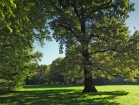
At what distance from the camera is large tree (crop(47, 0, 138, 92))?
36781 millimetres

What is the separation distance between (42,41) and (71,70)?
482 cm

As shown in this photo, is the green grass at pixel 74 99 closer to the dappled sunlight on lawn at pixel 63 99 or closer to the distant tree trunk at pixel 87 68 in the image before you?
the dappled sunlight on lawn at pixel 63 99

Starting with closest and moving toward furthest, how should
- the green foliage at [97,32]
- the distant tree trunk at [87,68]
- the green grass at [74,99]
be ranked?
the green grass at [74,99]
the distant tree trunk at [87,68]
the green foliage at [97,32]

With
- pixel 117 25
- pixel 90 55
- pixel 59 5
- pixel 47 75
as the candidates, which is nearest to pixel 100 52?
pixel 90 55

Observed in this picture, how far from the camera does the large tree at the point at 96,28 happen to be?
36.8 metres

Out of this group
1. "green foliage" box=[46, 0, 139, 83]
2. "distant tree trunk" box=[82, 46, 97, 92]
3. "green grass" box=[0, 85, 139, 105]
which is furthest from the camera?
"green foliage" box=[46, 0, 139, 83]

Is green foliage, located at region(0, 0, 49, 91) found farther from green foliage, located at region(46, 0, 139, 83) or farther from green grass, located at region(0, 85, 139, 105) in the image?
green grass, located at region(0, 85, 139, 105)

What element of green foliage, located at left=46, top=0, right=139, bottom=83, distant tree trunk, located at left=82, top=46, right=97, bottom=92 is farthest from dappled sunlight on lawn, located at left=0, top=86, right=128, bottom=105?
green foliage, located at left=46, top=0, right=139, bottom=83

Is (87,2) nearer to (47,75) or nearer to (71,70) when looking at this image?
(71,70)

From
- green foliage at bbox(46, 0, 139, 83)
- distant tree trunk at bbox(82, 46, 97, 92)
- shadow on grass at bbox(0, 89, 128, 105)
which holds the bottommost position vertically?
shadow on grass at bbox(0, 89, 128, 105)

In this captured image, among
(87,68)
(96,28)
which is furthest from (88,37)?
(87,68)

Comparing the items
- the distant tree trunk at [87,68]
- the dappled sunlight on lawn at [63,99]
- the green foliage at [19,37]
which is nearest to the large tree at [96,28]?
the distant tree trunk at [87,68]

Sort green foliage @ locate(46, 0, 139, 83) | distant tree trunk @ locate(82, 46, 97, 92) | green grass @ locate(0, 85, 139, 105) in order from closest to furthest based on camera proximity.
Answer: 1. green grass @ locate(0, 85, 139, 105)
2. distant tree trunk @ locate(82, 46, 97, 92)
3. green foliage @ locate(46, 0, 139, 83)

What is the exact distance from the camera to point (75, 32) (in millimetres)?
37719
